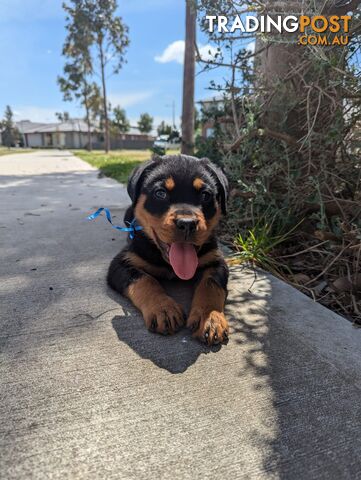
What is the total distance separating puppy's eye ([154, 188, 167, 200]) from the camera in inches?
102

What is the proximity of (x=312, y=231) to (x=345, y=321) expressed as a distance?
4.69 feet

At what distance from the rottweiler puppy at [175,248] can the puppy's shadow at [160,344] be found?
49 millimetres

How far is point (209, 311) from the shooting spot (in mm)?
2154

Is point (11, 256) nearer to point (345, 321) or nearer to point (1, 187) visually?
point (345, 321)

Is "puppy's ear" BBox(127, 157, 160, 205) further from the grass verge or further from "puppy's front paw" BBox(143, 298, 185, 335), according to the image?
the grass verge

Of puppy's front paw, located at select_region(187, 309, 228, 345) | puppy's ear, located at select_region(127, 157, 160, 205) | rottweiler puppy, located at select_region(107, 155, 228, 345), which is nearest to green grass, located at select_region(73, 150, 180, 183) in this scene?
puppy's ear, located at select_region(127, 157, 160, 205)

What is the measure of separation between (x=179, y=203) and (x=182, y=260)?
0.42 metres

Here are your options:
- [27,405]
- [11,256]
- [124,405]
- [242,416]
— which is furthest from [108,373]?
[11,256]

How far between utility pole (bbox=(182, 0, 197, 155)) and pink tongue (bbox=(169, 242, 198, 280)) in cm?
662

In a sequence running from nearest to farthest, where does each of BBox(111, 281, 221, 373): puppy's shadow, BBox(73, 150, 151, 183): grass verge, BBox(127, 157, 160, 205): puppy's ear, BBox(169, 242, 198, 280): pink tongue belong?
BBox(111, 281, 221, 373): puppy's shadow, BBox(169, 242, 198, 280): pink tongue, BBox(127, 157, 160, 205): puppy's ear, BBox(73, 150, 151, 183): grass verge

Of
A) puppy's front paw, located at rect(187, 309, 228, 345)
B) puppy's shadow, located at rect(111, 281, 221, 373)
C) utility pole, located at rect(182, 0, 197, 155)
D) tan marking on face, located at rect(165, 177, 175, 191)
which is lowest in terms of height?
puppy's shadow, located at rect(111, 281, 221, 373)

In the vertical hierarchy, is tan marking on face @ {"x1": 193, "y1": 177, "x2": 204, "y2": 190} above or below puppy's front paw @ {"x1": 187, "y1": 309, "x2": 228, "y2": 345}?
above

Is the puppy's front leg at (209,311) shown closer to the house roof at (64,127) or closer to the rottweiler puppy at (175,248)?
the rottweiler puppy at (175,248)

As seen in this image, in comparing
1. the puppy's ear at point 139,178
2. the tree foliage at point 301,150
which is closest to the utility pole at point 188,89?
the tree foliage at point 301,150
